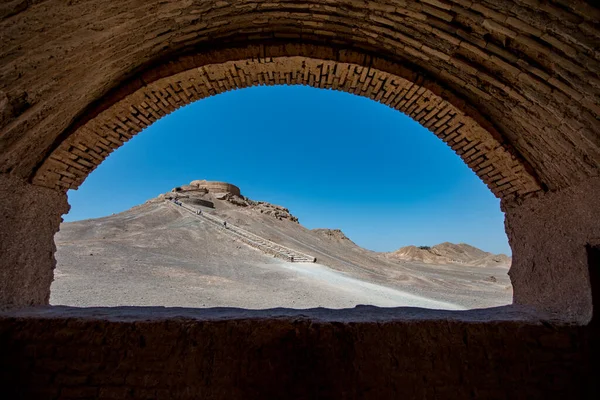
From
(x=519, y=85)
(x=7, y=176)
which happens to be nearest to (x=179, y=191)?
(x=7, y=176)

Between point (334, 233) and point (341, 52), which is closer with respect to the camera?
point (341, 52)

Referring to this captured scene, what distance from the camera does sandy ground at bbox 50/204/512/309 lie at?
8500mm

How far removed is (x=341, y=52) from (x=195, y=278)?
10.1 metres

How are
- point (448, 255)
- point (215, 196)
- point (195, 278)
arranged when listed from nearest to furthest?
point (195, 278) < point (215, 196) < point (448, 255)

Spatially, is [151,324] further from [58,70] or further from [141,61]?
[141,61]

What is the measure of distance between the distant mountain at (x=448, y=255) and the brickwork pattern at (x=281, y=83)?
3525 cm

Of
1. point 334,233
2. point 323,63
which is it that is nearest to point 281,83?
point 323,63

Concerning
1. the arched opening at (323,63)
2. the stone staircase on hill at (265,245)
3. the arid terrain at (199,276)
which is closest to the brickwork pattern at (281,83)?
the arched opening at (323,63)

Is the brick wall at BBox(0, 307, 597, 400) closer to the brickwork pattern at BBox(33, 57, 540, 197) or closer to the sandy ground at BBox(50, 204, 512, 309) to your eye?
the brickwork pattern at BBox(33, 57, 540, 197)

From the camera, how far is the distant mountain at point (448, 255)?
3622 centimetres

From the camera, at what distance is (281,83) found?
13.1 ft

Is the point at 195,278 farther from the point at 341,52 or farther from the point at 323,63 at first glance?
the point at 341,52

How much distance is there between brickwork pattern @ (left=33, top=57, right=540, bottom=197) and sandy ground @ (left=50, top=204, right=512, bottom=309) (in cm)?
509

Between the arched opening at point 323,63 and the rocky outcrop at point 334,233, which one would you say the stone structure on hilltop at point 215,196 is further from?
the arched opening at point 323,63
